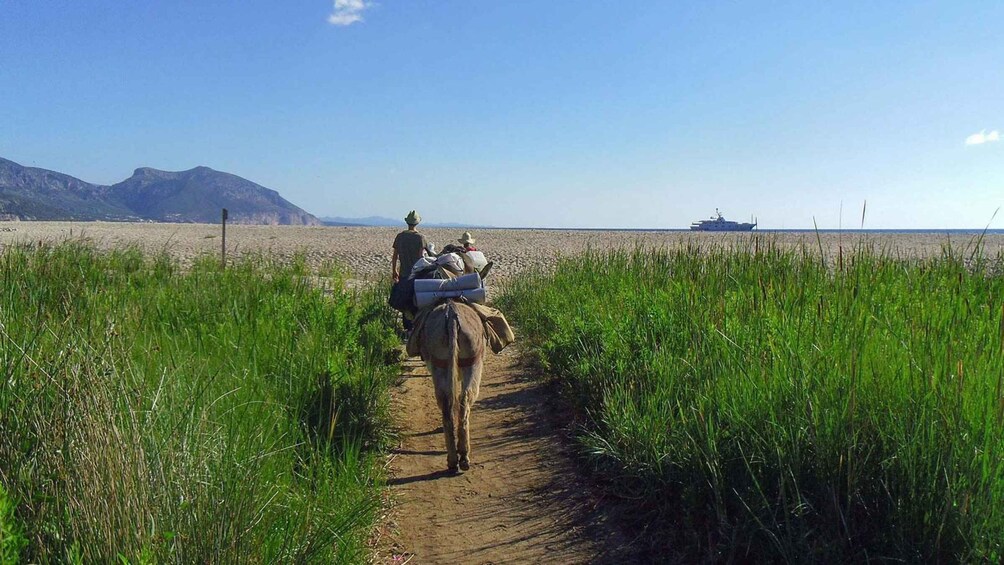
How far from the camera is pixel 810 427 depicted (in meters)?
3.19

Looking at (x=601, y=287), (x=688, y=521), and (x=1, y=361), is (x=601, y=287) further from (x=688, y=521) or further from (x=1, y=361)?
(x=1, y=361)

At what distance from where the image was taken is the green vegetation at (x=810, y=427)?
2754 mm

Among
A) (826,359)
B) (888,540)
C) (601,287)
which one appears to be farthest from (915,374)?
(601,287)

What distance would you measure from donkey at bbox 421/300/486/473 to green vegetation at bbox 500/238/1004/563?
952 millimetres

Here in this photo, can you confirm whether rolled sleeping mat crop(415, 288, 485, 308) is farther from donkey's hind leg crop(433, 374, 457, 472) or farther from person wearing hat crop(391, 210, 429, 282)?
person wearing hat crop(391, 210, 429, 282)

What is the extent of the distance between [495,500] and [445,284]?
172 centimetres

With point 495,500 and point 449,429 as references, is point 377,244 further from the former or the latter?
point 495,500

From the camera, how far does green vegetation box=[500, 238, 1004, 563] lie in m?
2.75

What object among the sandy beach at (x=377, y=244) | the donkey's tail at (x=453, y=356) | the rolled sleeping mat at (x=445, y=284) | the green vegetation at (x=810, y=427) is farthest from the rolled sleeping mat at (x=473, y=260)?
the sandy beach at (x=377, y=244)

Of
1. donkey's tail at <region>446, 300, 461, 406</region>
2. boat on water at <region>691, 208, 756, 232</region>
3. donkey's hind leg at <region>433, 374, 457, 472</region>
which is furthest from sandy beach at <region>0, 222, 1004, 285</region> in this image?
boat on water at <region>691, 208, 756, 232</region>

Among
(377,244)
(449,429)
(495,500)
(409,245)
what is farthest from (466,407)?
(377,244)

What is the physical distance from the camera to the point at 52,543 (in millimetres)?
2389

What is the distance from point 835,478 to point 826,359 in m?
0.78

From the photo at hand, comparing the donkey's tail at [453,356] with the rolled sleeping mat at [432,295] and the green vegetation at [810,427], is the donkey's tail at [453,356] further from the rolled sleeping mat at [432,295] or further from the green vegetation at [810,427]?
the green vegetation at [810,427]
